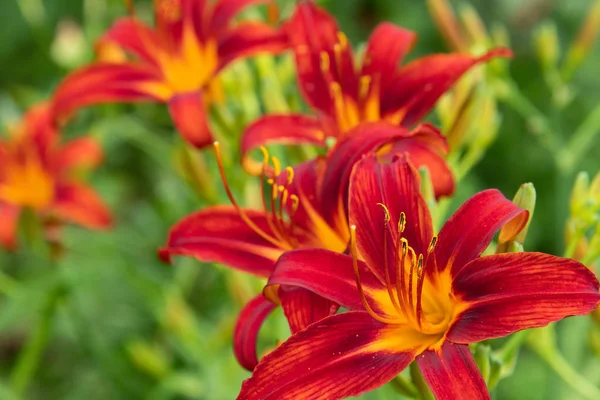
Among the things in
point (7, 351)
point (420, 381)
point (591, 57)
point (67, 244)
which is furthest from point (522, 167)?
point (7, 351)

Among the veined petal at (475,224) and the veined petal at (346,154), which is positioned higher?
the veined petal at (346,154)

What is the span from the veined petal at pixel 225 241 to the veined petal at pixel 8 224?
0.53m

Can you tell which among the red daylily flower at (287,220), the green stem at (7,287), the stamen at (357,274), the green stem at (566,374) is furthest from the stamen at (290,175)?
the green stem at (7,287)

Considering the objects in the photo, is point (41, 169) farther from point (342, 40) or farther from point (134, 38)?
point (342, 40)

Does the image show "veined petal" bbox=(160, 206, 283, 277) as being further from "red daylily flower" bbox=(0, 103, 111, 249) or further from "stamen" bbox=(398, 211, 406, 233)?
"red daylily flower" bbox=(0, 103, 111, 249)

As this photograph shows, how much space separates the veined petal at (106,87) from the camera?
0.91 m

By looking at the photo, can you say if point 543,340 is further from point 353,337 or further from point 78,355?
point 78,355

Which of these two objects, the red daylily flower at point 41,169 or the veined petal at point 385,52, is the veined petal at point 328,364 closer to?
the veined petal at point 385,52

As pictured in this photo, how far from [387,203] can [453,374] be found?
0.46ft

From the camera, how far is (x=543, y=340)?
830 millimetres

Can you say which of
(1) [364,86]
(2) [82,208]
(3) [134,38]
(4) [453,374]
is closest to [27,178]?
(2) [82,208]

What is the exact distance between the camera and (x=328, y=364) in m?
0.59

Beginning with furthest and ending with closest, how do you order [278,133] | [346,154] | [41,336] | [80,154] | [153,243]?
[153,243] → [80,154] → [41,336] → [278,133] → [346,154]

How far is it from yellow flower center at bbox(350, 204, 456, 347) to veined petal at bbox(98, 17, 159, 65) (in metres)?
0.48
